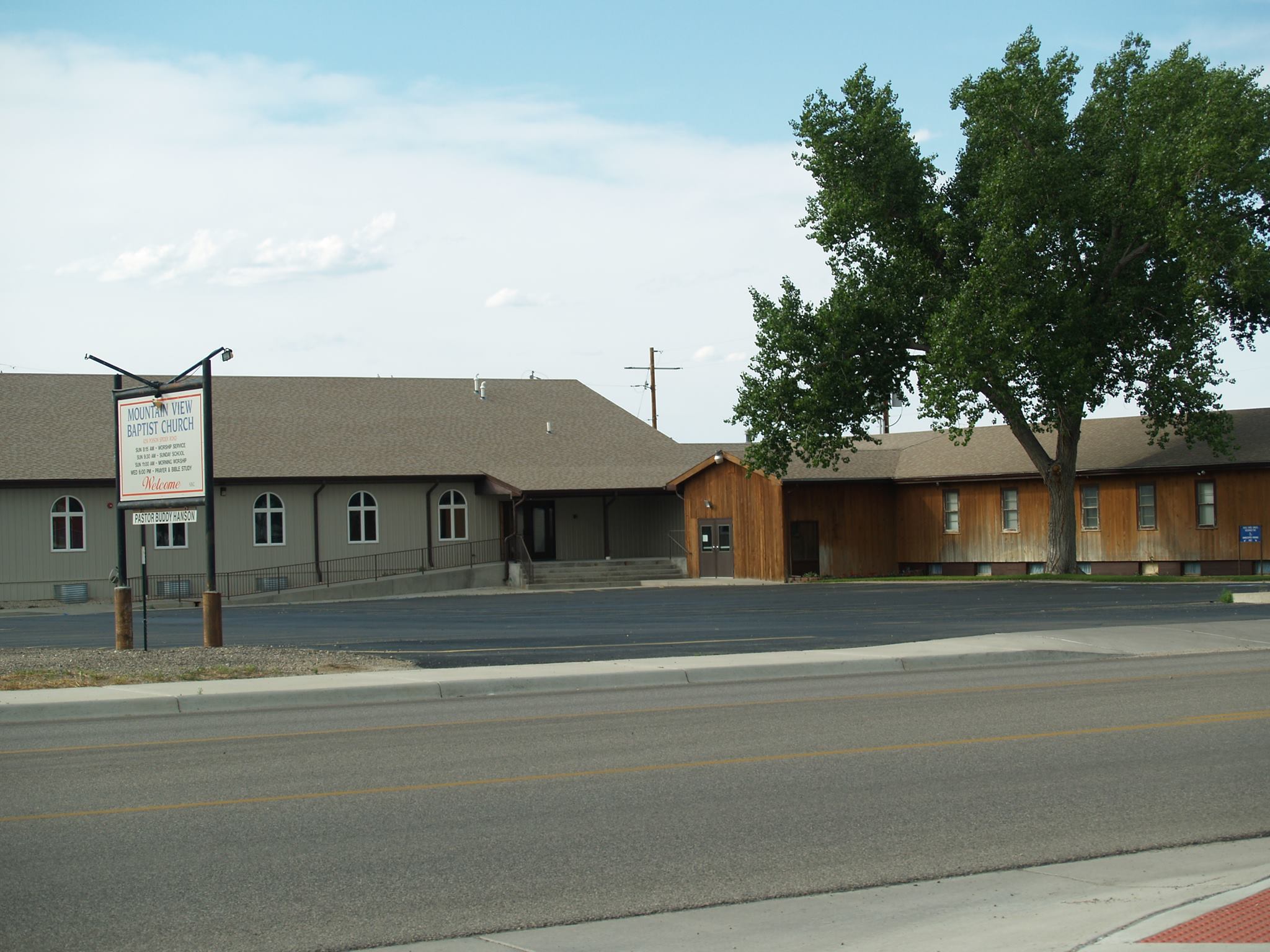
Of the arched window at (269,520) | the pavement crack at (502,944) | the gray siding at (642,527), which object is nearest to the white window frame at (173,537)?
the arched window at (269,520)

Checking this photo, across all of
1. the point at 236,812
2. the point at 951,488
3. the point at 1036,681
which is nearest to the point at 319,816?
the point at 236,812

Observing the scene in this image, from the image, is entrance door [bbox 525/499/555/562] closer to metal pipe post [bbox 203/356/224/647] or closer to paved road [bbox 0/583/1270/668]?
paved road [bbox 0/583/1270/668]

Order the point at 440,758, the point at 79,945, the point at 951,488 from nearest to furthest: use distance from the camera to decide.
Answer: the point at 79,945, the point at 440,758, the point at 951,488

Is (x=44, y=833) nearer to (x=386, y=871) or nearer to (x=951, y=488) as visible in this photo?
(x=386, y=871)

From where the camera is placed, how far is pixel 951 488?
49812 mm

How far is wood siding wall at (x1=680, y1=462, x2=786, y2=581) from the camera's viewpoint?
46594 mm

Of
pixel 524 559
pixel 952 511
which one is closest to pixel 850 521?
pixel 952 511

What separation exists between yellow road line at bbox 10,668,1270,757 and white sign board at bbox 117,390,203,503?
8714 millimetres

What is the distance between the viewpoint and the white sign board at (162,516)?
2069 cm

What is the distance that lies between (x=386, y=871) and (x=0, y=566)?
3942cm

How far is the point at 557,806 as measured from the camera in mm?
8953

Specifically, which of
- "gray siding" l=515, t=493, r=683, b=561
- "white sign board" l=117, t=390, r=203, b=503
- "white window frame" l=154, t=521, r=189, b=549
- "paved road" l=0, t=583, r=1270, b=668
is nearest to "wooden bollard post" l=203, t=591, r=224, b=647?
"white sign board" l=117, t=390, r=203, b=503

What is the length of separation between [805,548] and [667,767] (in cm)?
4064

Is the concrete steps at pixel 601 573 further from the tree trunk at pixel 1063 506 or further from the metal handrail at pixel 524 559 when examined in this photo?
the tree trunk at pixel 1063 506
